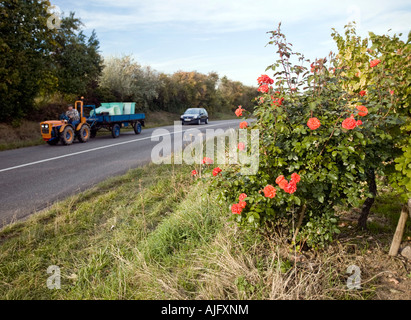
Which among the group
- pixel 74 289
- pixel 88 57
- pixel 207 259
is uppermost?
pixel 88 57

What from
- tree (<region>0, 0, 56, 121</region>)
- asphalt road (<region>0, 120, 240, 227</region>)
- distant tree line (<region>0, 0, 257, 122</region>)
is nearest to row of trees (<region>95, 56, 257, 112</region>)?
distant tree line (<region>0, 0, 257, 122</region>)

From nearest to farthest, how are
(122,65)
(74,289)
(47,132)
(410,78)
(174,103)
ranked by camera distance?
(410,78), (74,289), (47,132), (122,65), (174,103)

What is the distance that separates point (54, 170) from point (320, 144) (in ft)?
22.6

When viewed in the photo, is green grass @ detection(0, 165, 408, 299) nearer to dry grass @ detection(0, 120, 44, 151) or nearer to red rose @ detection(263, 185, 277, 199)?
red rose @ detection(263, 185, 277, 199)

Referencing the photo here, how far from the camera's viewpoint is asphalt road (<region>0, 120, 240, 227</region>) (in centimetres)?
534

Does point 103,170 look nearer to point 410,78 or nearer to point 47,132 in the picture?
point 47,132

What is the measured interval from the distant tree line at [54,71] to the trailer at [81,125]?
9.91 feet

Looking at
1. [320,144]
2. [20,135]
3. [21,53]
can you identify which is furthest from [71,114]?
[320,144]

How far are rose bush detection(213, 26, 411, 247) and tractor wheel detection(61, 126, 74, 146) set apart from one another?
33.1 feet

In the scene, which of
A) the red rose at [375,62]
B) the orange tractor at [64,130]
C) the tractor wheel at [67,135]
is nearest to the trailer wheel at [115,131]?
the orange tractor at [64,130]

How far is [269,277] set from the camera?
255 cm

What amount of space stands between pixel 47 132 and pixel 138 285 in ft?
33.2

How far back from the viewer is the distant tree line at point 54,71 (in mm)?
12867
